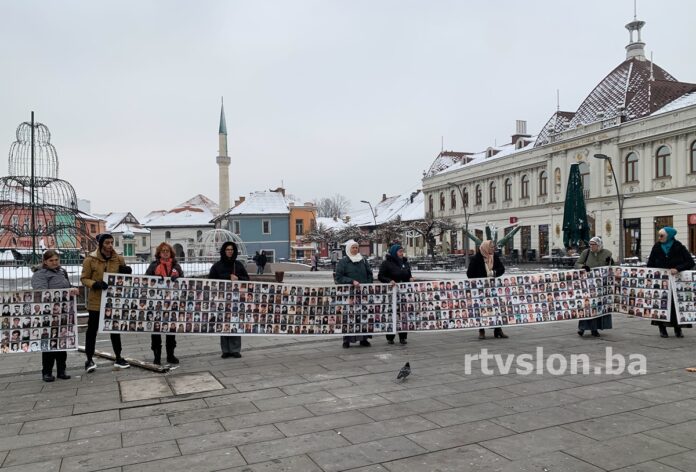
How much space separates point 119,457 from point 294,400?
1.99 meters

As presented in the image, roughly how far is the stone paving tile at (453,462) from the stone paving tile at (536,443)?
0.13 meters

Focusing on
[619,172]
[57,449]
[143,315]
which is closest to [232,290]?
[143,315]

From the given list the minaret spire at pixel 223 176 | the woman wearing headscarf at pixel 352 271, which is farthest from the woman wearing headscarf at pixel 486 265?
the minaret spire at pixel 223 176

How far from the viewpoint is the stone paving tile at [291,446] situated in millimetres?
4429

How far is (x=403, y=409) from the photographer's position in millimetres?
5613

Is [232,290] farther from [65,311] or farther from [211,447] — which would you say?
[211,447]

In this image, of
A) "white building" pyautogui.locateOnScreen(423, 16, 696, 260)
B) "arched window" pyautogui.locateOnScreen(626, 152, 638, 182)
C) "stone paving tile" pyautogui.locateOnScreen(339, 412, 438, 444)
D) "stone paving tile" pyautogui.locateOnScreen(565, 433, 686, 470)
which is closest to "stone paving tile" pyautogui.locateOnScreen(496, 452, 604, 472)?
"stone paving tile" pyautogui.locateOnScreen(565, 433, 686, 470)

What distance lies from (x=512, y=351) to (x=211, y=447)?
5.32m

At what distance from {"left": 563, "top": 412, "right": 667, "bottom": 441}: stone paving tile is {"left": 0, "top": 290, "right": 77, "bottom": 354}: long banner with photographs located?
624cm

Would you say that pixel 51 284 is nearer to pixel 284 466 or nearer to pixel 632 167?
pixel 284 466

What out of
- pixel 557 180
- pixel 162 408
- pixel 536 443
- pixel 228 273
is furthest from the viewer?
pixel 557 180

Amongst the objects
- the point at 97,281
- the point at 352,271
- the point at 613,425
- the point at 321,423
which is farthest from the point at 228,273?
the point at 613,425

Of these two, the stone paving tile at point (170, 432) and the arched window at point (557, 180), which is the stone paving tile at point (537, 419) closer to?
the stone paving tile at point (170, 432)

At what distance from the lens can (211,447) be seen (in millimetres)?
4633
